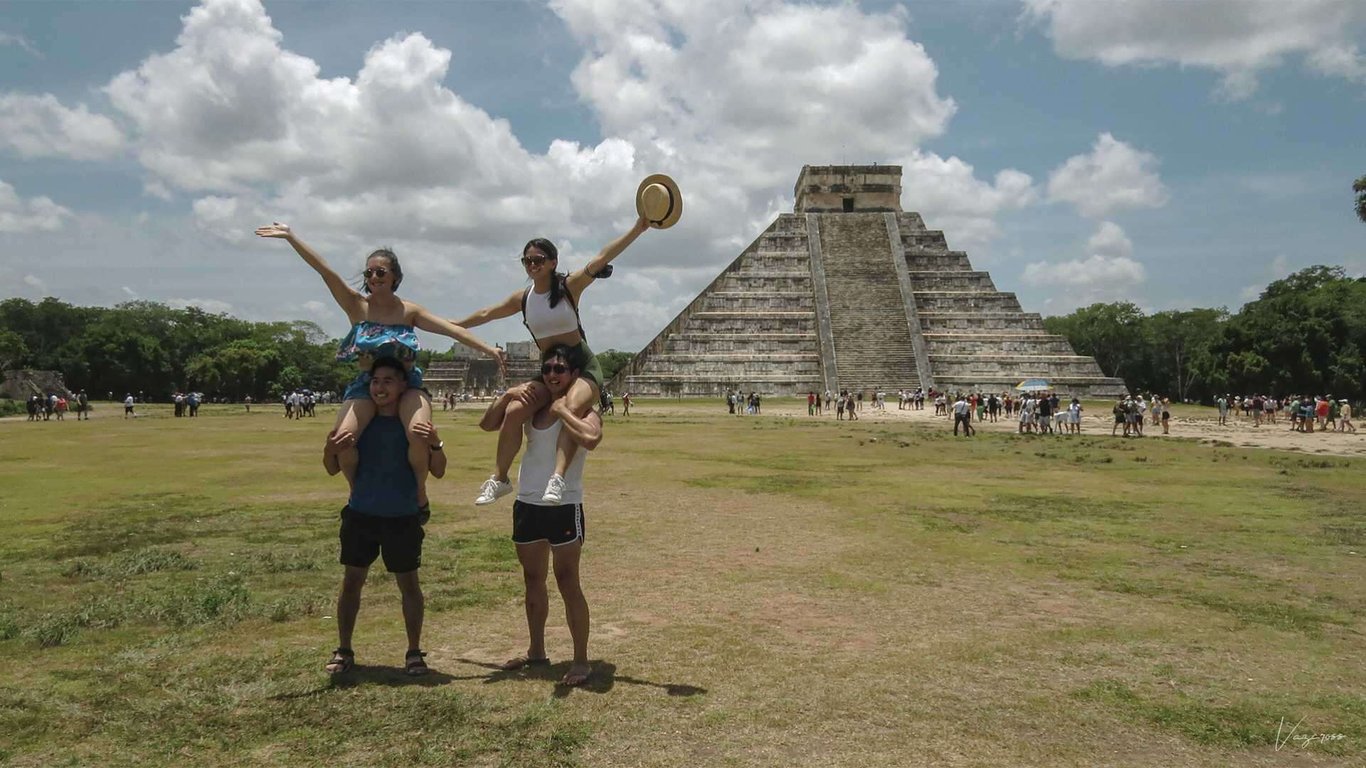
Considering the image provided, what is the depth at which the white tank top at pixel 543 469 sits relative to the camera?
4367 millimetres

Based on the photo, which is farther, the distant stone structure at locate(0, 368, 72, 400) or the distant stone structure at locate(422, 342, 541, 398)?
the distant stone structure at locate(422, 342, 541, 398)

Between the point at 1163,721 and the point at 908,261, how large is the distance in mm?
55609

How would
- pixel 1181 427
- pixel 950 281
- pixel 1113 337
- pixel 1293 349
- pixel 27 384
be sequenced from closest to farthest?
1. pixel 1181 427
2. pixel 1293 349
3. pixel 27 384
4. pixel 950 281
5. pixel 1113 337

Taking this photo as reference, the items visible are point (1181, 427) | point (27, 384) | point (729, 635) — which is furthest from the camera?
point (27, 384)

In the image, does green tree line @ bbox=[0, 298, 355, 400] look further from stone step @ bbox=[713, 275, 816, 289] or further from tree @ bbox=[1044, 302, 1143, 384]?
tree @ bbox=[1044, 302, 1143, 384]

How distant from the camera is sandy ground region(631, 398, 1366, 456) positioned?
2134 centimetres

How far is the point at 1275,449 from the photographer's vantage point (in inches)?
778

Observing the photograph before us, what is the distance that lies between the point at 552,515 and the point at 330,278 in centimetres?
181

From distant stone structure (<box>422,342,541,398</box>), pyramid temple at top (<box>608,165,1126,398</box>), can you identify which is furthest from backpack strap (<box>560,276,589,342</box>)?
distant stone structure (<box>422,342,541,398</box>)

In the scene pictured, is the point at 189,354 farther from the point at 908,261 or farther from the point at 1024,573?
the point at 1024,573

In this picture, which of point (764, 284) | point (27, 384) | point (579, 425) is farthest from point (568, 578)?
point (27, 384)

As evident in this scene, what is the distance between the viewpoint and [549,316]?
4613mm

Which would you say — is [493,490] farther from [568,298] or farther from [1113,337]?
[1113,337]

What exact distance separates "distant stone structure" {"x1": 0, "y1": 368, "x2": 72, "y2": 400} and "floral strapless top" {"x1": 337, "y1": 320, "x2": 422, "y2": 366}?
5080 cm
